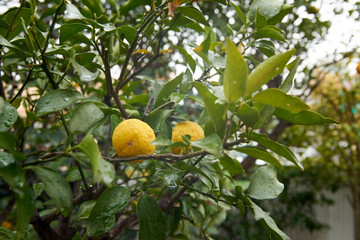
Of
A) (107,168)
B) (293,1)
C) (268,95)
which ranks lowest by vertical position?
(107,168)

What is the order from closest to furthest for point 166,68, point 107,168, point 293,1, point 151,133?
point 107,168 → point 151,133 → point 293,1 → point 166,68

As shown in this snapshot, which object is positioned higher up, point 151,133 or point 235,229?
point 151,133

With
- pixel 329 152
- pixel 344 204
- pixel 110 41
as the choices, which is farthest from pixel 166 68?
pixel 344 204

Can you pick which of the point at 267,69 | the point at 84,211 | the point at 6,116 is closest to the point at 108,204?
the point at 84,211

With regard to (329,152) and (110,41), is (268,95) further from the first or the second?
(329,152)

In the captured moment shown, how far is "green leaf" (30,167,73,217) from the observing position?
0.33m

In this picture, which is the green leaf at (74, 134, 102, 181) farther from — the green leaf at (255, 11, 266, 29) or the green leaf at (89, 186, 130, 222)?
the green leaf at (255, 11, 266, 29)

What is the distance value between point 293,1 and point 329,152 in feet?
8.42

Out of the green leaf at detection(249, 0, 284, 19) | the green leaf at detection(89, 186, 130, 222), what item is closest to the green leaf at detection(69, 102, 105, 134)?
the green leaf at detection(89, 186, 130, 222)

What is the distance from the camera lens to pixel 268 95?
36 centimetres

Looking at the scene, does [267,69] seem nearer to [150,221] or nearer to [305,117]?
[305,117]

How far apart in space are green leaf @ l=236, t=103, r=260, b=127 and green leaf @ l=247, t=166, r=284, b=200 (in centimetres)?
16

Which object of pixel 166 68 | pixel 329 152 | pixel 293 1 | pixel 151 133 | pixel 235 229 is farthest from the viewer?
pixel 329 152

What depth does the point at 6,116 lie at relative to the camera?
0.41 metres
